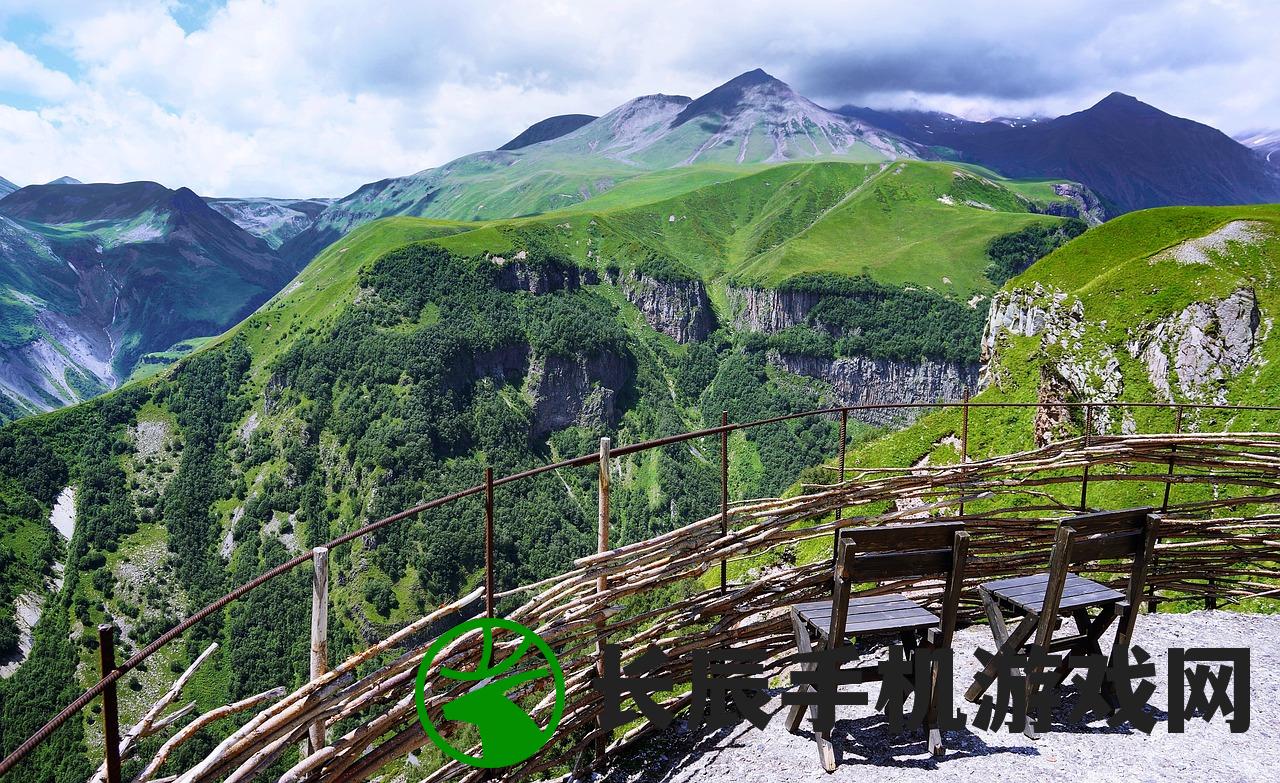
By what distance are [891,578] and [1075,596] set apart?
1791mm

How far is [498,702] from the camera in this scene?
14.9ft

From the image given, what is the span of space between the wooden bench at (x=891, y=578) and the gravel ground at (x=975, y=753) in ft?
0.57

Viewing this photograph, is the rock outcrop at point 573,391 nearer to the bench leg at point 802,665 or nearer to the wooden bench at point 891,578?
the bench leg at point 802,665

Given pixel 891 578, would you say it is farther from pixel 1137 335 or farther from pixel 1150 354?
pixel 1137 335

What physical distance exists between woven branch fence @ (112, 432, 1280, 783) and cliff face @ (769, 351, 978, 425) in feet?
505

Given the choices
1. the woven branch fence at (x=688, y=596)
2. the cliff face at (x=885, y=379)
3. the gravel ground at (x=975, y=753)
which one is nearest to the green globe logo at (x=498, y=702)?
the woven branch fence at (x=688, y=596)

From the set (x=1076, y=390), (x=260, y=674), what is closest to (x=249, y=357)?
(x=260, y=674)

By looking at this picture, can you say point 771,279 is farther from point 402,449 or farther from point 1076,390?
point 1076,390

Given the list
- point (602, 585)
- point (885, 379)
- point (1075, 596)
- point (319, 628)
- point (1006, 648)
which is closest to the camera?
point (319, 628)

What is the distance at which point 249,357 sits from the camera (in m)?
166

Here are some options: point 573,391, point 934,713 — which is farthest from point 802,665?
point 573,391

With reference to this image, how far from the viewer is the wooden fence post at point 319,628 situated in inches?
146

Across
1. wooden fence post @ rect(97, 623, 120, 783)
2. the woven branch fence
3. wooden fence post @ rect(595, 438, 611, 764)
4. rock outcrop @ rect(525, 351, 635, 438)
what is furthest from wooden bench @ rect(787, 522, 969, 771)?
rock outcrop @ rect(525, 351, 635, 438)

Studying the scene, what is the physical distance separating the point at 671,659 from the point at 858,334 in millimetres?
176093
